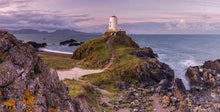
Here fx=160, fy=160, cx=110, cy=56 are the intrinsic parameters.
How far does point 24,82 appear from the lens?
973cm

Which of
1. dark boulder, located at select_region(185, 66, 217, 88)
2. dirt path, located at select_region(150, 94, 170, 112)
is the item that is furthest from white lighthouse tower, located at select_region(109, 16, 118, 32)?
dirt path, located at select_region(150, 94, 170, 112)

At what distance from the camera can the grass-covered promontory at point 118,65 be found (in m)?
39.4

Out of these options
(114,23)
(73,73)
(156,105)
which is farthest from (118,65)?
(114,23)

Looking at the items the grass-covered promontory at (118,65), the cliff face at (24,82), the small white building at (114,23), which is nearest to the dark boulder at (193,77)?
the grass-covered promontory at (118,65)

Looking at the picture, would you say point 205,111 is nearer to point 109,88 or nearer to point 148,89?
point 148,89

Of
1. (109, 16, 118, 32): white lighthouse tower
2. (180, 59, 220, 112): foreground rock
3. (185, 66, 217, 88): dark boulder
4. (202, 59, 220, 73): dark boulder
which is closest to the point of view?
(180, 59, 220, 112): foreground rock

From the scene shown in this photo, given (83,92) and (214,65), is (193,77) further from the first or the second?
(83,92)

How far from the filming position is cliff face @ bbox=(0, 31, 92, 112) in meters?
8.84

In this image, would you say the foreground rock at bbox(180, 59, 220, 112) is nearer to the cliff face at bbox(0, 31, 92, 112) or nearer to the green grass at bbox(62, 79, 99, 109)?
the green grass at bbox(62, 79, 99, 109)

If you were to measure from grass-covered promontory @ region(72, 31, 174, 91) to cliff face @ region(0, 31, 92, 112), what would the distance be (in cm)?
2376

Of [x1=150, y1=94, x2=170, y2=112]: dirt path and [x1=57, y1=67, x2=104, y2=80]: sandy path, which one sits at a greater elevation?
[x1=57, y1=67, x2=104, y2=80]: sandy path

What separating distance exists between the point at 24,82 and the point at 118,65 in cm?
3727

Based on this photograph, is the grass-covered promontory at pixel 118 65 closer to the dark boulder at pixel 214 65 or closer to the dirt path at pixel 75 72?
→ the dirt path at pixel 75 72

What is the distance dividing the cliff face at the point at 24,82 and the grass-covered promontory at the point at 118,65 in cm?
2376
